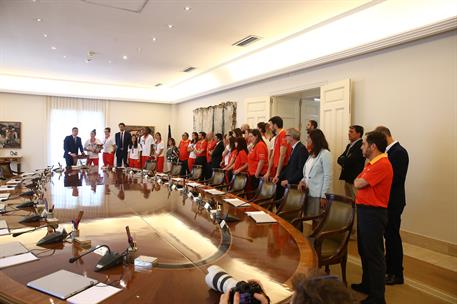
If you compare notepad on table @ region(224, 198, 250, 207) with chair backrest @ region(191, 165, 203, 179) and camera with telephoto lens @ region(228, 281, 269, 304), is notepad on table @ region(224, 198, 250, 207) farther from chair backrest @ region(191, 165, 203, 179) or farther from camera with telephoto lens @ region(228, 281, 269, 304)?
chair backrest @ region(191, 165, 203, 179)

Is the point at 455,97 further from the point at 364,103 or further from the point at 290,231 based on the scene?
the point at 290,231

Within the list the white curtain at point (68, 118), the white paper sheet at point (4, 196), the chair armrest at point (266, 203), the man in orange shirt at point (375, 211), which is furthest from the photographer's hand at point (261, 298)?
the white curtain at point (68, 118)

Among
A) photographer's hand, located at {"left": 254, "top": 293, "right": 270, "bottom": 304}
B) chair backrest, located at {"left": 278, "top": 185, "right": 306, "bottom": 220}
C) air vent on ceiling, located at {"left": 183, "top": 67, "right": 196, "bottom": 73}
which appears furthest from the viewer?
air vent on ceiling, located at {"left": 183, "top": 67, "right": 196, "bottom": 73}

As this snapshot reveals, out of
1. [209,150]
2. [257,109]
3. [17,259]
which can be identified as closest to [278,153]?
[257,109]

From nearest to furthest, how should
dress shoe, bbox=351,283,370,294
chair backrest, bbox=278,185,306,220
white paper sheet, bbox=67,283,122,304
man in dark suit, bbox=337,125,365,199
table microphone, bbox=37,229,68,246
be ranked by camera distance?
white paper sheet, bbox=67,283,122,304
table microphone, bbox=37,229,68,246
dress shoe, bbox=351,283,370,294
chair backrest, bbox=278,185,306,220
man in dark suit, bbox=337,125,365,199

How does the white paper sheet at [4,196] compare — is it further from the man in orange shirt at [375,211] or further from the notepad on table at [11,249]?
the man in orange shirt at [375,211]

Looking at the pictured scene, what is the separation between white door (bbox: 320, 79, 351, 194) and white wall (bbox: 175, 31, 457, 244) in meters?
0.17

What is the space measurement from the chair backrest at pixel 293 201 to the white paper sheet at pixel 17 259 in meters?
2.29

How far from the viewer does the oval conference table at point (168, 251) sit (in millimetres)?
1376

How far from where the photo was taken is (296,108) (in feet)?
24.0

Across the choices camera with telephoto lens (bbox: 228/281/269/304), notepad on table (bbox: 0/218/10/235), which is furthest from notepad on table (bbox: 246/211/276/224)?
notepad on table (bbox: 0/218/10/235)

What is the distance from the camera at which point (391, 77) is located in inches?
179

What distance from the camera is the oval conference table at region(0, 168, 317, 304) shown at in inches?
54.2

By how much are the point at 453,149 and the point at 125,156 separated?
27.9 feet
